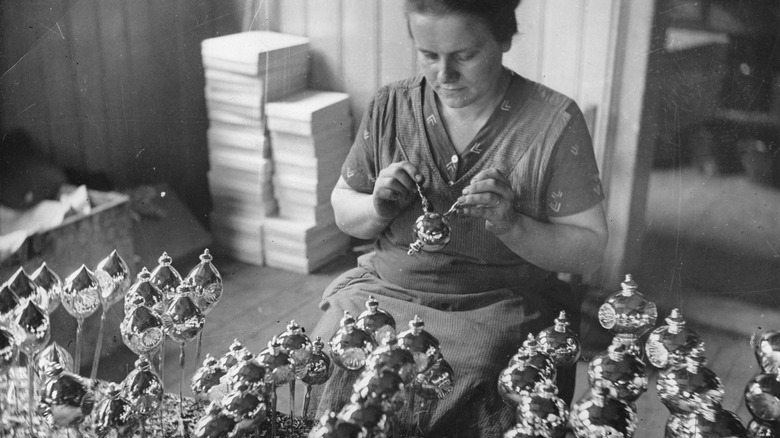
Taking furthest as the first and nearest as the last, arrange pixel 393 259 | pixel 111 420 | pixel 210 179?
pixel 210 179 < pixel 393 259 < pixel 111 420

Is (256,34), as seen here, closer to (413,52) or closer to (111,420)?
(413,52)

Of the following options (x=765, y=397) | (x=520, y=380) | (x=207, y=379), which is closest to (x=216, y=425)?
(x=207, y=379)

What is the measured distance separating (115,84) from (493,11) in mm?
535

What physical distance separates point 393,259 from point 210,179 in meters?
0.27

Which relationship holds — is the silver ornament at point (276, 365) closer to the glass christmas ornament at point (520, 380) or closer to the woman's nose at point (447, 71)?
the glass christmas ornament at point (520, 380)

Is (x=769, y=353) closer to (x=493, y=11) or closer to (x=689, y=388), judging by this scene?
(x=689, y=388)

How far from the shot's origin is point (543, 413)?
0.73m

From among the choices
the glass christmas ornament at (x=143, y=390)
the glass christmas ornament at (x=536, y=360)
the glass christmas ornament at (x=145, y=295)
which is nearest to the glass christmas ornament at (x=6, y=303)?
the glass christmas ornament at (x=145, y=295)

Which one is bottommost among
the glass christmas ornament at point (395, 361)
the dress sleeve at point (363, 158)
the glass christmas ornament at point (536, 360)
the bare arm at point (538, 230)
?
the glass christmas ornament at point (536, 360)

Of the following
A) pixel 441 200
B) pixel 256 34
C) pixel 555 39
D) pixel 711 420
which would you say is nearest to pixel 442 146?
pixel 441 200

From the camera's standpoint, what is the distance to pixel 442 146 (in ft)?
2.85

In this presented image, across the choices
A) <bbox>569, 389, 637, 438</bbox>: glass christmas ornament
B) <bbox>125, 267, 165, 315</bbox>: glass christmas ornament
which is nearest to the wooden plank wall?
<bbox>125, 267, 165, 315</bbox>: glass christmas ornament

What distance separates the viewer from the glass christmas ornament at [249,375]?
0.77 metres

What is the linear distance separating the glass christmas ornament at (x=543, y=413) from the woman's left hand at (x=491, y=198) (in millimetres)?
180
